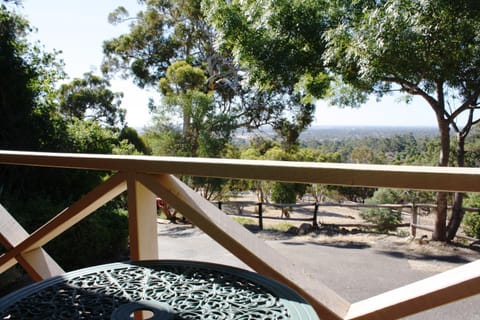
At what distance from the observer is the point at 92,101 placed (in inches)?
611

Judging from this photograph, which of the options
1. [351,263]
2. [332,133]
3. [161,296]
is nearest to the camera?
[161,296]

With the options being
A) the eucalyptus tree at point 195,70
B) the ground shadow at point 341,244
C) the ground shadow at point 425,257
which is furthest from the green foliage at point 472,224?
the eucalyptus tree at point 195,70

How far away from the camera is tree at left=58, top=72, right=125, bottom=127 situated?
50.1 feet

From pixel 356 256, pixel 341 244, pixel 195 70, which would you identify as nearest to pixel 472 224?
pixel 341 244

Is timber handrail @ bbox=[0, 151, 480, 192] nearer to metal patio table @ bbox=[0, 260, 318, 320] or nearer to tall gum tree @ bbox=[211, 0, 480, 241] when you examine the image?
metal patio table @ bbox=[0, 260, 318, 320]

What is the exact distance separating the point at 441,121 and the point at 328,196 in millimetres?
6993

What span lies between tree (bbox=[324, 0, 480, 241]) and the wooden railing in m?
4.94

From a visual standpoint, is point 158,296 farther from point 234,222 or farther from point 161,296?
point 234,222

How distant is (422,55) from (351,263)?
3236mm

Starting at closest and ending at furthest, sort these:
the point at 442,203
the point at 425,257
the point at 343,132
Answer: the point at 425,257 < the point at 442,203 < the point at 343,132

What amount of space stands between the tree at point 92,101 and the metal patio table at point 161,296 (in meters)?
14.8

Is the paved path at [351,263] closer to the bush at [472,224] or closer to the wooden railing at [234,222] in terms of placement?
the bush at [472,224]

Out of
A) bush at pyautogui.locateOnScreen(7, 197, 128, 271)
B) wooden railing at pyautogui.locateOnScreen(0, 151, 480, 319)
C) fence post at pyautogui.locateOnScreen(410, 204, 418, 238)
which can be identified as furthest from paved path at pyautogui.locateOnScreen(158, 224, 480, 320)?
wooden railing at pyautogui.locateOnScreen(0, 151, 480, 319)

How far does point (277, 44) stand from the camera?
6.45m
